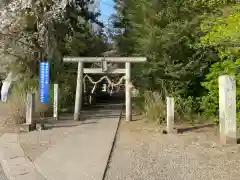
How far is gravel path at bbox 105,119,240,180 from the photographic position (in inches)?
273

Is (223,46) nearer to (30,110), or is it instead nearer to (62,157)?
(62,157)

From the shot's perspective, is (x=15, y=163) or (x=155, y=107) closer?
(x=15, y=163)

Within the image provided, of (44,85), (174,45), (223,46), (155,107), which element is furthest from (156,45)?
(44,85)

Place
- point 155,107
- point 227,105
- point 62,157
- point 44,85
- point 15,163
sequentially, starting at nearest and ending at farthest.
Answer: point 15,163, point 62,157, point 227,105, point 155,107, point 44,85

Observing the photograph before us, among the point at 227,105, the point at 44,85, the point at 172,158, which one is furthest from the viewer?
the point at 44,85

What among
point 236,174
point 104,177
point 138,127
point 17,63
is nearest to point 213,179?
point 236,174

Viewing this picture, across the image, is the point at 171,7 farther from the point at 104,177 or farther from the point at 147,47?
Answer: the point at 104,177

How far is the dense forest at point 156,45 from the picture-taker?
12430mm

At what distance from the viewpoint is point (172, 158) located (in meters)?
8.34

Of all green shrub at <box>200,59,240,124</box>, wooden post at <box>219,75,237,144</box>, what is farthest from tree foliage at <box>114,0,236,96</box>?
wooden post at <box>219,75,237,144</box>

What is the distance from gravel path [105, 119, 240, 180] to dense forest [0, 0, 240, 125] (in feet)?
8.26

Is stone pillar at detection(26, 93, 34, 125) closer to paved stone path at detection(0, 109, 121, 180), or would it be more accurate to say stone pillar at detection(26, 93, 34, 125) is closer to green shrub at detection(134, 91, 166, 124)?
paved stone path at detection(0, 109, 121, 180)

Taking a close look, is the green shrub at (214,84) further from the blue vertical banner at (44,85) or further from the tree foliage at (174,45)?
the blue vertical banner at (44,85)

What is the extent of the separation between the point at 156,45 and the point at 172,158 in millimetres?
7290
